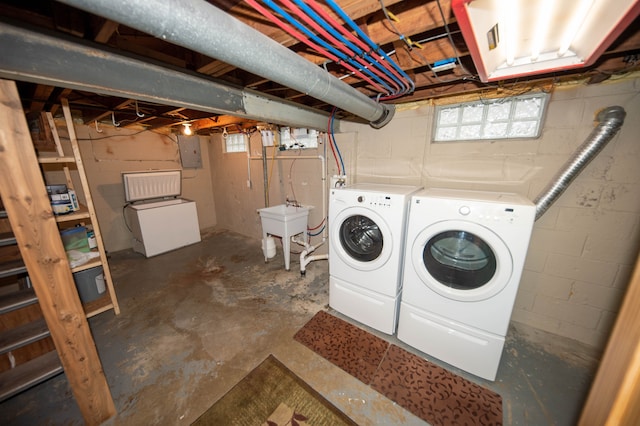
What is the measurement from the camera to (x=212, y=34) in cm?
68

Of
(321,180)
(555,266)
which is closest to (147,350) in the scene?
(321,180)

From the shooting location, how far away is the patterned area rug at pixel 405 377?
52.6 inches

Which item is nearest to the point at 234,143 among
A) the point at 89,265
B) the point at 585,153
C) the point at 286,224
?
the point at 286,224

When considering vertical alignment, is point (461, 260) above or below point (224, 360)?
above

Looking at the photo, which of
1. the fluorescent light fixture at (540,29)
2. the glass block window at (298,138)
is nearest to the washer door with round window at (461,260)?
the fluorescent light fixture at (540,29)

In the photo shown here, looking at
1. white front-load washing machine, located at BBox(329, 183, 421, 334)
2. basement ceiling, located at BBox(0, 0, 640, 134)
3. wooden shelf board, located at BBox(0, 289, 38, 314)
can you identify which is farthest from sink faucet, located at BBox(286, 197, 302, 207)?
wooden shelf board, located at BBox(0, 289, 38, 314)

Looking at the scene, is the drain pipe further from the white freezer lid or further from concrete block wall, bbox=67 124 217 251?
concrete block wall, bbox=67 124 217 251

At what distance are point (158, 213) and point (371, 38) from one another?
3684 mm

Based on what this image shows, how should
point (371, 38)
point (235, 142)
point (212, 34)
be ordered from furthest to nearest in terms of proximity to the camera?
1. point (235, 142)
2. point (371, 38)
3. point (212, 34)

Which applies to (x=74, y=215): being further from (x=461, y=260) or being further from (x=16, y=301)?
(x=461, y=260)

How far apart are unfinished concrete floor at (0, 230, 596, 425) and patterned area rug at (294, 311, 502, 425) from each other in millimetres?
64

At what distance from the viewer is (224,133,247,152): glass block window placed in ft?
12.7

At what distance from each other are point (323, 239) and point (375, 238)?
1.28 meters

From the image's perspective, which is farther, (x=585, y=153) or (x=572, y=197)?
(x=572, y=197)
